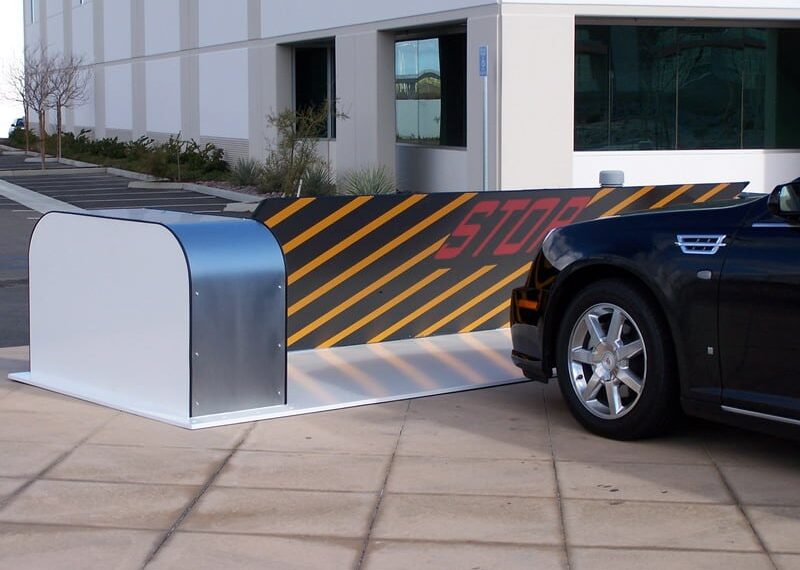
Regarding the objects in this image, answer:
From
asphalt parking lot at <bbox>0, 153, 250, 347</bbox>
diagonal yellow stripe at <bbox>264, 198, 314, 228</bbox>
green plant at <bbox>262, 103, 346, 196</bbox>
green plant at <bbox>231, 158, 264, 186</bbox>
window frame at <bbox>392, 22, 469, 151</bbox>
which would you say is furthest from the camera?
green plant at <bbox>231, 158, 264, 186</bbox>

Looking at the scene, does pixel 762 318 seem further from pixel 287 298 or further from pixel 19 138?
pixel 19 138

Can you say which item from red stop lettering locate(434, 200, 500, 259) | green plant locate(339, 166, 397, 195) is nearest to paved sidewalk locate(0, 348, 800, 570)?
red stop lettering locate(434, 200, 500, 259)

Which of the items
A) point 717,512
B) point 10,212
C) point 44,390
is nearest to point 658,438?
point 717,512

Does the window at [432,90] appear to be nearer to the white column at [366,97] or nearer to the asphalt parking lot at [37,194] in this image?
the white column at [366,97]

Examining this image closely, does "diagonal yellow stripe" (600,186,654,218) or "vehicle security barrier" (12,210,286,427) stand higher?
"diagonal yellow stripe" (600,186,654,218)

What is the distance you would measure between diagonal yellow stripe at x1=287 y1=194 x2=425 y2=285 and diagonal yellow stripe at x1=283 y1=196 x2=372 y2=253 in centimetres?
18

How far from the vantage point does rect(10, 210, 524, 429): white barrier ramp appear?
7.32 metres

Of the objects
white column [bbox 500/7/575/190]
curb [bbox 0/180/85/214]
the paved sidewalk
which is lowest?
the paved sidewalk

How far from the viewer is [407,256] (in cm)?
997

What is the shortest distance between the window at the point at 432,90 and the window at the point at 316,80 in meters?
2.66

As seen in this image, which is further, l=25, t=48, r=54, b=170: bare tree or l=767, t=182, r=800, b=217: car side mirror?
l=25, t=48, r=54, b=170: bare tree

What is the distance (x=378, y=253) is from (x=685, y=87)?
14299 millimetres

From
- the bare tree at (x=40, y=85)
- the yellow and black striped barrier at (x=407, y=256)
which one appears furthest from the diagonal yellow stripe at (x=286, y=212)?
the bare tree at (x=40, y=85)

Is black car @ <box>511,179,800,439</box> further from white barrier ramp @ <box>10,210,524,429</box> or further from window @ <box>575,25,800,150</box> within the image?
window @ <box>575,25,800,150</box>
